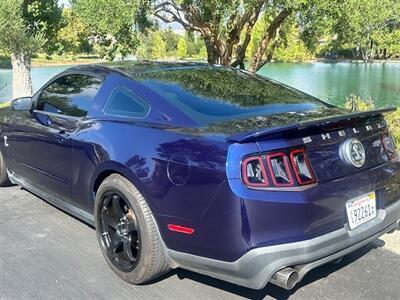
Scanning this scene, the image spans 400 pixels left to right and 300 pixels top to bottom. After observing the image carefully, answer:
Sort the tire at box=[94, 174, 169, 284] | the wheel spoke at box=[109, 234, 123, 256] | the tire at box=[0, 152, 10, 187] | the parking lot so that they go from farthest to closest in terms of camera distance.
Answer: the tire at box=[0, 152, 10, 187], the wheel spoke at box=[109, 234, 123, 256], the parking lot, the tire at box=[94, 174, 169, 284]

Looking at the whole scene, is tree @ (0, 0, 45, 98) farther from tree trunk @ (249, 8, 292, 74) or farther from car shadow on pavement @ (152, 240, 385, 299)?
car shadow on pavement @ (152, 240, 385, 299)

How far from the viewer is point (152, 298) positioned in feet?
10.5

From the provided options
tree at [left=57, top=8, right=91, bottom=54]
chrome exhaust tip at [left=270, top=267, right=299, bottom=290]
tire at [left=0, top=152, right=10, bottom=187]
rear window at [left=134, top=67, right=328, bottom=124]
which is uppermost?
tree at [left=57, top=8, right=91, bottom=54]

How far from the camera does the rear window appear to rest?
3.25 meters

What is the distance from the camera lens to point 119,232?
347cm

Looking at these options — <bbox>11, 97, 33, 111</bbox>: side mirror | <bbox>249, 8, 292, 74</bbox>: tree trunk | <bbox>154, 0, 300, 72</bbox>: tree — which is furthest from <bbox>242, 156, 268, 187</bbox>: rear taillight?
<bbox>249, 8, 292, 74</bbox>: tree trunk

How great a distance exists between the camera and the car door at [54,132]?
3939mm

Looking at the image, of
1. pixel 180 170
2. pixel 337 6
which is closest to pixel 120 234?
pixel 180 170

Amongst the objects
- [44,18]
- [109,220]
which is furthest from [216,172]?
[44,18]

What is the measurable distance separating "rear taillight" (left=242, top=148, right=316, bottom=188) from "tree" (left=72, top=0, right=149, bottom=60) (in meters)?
10.5

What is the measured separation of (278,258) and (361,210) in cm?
71

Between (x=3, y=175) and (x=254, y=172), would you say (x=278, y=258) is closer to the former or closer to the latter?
(x=254, y=172)

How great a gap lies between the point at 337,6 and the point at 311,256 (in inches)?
409

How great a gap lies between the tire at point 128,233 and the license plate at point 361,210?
47.9 inches
